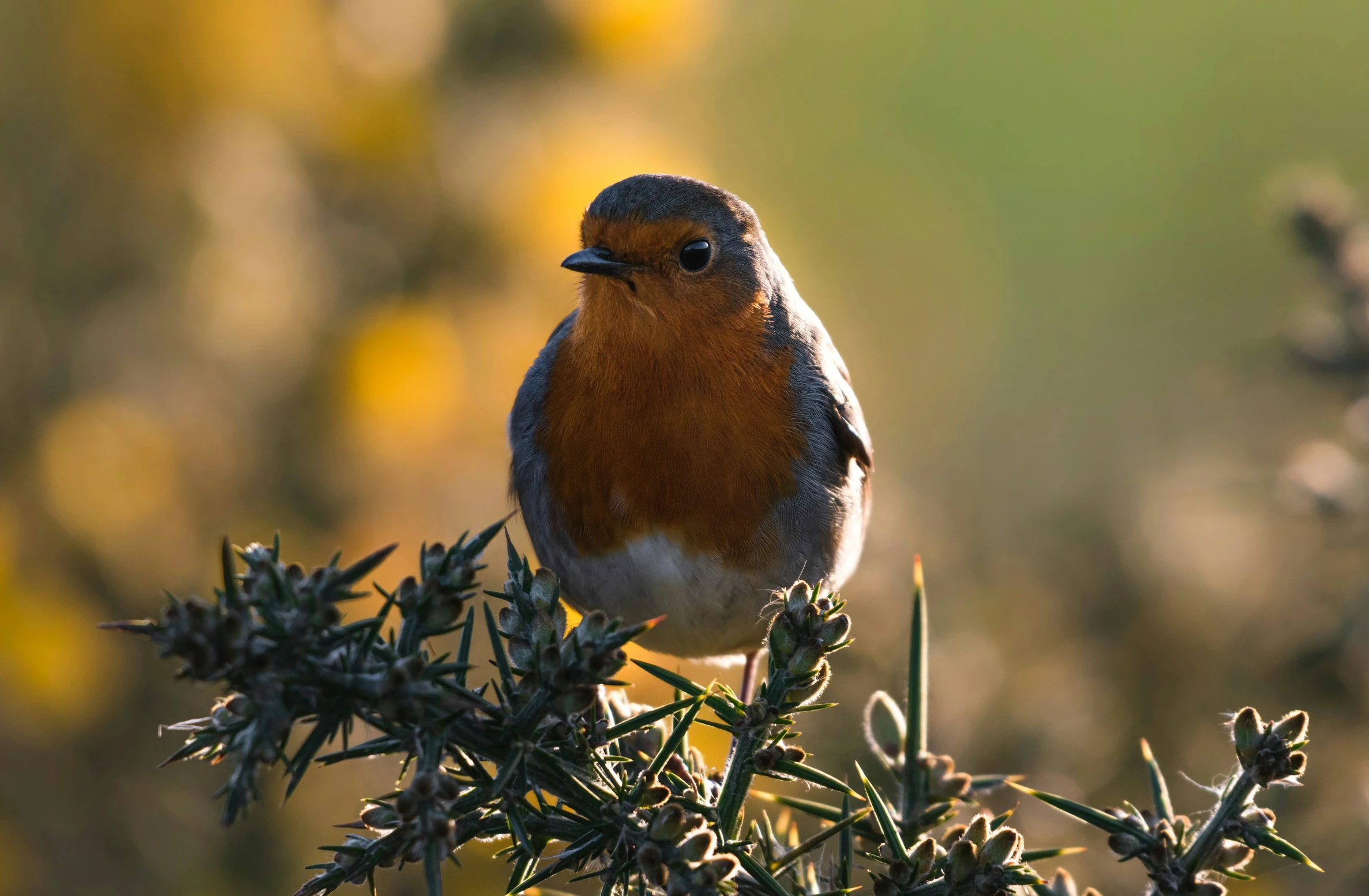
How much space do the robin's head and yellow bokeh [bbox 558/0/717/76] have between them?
8.39ft

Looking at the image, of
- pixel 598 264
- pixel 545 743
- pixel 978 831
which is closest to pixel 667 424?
pixel 598 264

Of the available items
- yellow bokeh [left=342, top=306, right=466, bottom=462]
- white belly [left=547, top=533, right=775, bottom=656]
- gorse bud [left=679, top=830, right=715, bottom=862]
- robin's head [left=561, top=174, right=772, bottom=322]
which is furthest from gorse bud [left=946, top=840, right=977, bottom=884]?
yellow bokeh [left=342, top=306, right=466, bottom=462]

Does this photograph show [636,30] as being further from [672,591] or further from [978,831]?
[978,831]

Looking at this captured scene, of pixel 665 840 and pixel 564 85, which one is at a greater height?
pixel 564 85

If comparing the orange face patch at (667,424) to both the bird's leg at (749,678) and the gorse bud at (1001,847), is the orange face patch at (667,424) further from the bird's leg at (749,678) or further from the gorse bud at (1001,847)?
the gorse bud at (1001,847)

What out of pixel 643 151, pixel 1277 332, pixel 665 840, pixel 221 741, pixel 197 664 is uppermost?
pixel 643 151

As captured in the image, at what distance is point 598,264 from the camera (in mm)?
2674

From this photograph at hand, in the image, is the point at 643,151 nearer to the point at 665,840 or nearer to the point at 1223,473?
the point at 1223,473

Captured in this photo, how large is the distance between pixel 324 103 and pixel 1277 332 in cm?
390

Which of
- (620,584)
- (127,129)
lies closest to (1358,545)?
Answer: (620,584)

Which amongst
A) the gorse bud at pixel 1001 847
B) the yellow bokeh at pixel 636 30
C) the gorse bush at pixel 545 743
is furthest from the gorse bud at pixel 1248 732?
the yellow bokeh at pixel 636 30

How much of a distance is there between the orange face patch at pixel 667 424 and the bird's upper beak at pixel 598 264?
0.03 meters

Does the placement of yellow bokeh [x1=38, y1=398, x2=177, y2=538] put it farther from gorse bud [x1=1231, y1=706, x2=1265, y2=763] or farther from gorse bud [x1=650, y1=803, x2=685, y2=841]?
gorse bud [x1=1231, y1=706, x2=1265, y2=763]

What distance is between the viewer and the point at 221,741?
133cm
